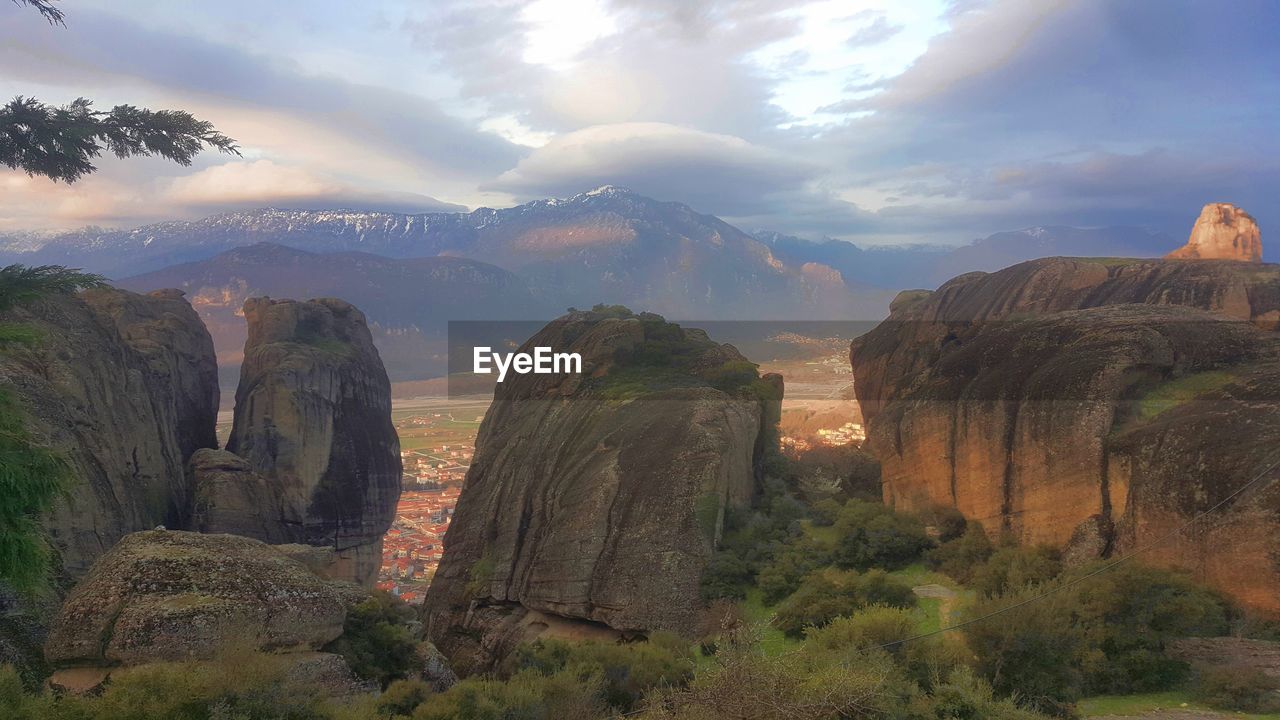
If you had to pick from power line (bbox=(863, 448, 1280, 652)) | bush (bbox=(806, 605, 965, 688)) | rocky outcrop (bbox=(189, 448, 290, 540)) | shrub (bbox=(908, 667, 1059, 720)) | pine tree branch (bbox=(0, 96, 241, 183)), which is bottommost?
rocky outcrop (bbox=(189, 448, 290, 540))

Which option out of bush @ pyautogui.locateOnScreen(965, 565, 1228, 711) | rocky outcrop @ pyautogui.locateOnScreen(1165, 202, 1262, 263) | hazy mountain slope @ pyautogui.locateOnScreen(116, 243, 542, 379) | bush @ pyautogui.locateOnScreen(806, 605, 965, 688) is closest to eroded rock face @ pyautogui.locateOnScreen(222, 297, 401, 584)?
bush @ pyautogui.locateOnScreen(806, 605, 965, 688)

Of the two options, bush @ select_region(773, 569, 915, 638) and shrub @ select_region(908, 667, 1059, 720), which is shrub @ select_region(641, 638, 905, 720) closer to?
shrub @ select_region(908, 667, 1059, 720)

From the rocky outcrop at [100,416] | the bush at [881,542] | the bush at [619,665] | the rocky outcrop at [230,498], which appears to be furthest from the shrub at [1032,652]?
the rocky outcrop at [230,498]

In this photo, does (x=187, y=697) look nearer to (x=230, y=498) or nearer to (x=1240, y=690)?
(x=1240, y=690)

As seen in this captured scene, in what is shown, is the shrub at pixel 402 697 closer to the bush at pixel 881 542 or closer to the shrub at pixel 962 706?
the shrub at pixel 962 706

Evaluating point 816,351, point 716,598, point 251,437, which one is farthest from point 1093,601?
point 816,351

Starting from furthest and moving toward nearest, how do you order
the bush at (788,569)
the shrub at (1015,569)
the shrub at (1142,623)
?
the bush at (788,569), the shrub at (1015,569), the shrub at (1142,623)

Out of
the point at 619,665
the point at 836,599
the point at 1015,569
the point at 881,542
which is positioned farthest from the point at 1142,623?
the point at 619,665

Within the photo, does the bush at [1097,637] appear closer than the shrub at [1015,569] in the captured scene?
Yes
